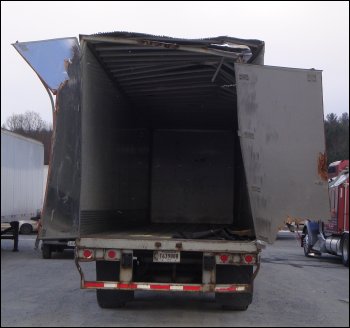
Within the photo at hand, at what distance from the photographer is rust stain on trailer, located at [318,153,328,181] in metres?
7.19

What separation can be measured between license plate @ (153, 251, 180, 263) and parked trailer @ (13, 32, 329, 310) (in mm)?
16

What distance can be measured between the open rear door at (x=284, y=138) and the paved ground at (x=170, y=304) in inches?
70.4

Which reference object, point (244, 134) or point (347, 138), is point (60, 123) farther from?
point (347, 138)

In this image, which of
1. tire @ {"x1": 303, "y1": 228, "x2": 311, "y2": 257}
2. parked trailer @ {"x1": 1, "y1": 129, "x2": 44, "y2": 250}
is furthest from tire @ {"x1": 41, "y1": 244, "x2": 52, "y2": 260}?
tire @ {"x1": 303, "y1": 228, "x2": 311, "y2": 257}

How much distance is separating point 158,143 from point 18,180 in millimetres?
8169

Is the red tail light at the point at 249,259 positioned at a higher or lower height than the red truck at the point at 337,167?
lower

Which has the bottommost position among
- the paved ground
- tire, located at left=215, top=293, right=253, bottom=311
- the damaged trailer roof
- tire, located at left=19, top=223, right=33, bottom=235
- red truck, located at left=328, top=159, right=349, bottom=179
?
the paved ground

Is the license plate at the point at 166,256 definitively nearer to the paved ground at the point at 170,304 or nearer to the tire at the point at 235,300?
the paved ground at the point at 170,304

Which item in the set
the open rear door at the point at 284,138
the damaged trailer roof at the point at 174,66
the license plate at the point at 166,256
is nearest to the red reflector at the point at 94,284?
the license plate at the point at 166,256

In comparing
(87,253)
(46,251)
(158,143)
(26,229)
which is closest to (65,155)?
(87,253)

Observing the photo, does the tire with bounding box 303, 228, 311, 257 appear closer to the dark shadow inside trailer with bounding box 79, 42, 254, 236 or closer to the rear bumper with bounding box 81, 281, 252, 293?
the dark shadow inside trailer with bounding box 79, 42, 254, 236

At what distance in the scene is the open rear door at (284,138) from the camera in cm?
717

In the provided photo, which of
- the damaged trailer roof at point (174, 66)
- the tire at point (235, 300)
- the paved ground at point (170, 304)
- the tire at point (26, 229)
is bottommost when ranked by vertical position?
the paved ground at point (170, 304)

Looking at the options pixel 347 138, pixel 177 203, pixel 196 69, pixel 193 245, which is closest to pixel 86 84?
pixel 196 69
